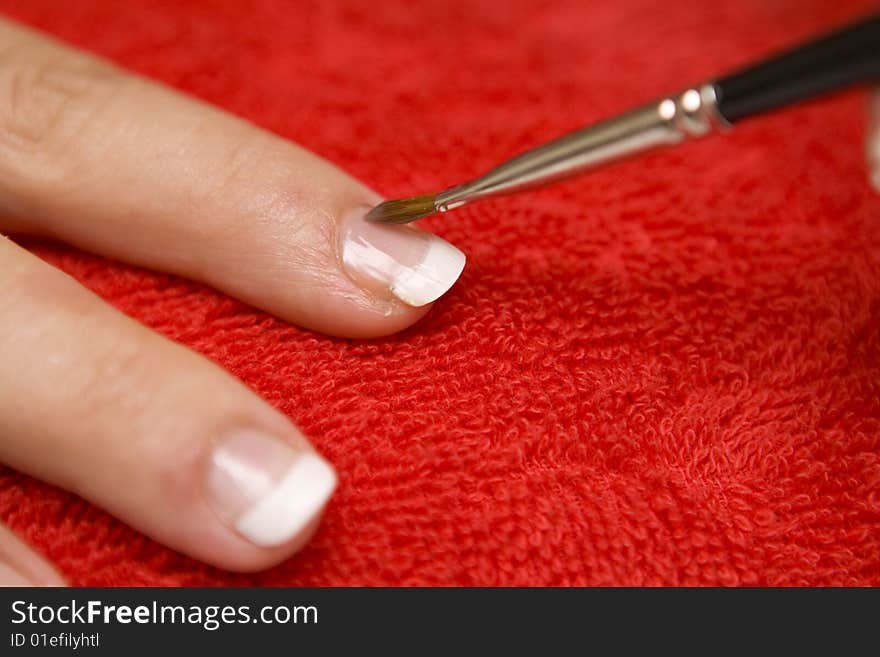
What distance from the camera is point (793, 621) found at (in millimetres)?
384

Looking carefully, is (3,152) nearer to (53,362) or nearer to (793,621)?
(53,362)

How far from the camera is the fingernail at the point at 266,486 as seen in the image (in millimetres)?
386

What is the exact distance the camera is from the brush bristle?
45cm

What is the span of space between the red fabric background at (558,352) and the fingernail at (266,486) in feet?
0.08

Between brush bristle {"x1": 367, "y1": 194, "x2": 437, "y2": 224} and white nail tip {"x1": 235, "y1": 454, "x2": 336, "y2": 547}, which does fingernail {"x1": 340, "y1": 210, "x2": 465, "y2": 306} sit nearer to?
brush bristle {"x1": 367, "y1": 194, "x2": 437, "y2": 224}

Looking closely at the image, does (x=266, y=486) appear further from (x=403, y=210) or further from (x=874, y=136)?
(x=874, y=136)

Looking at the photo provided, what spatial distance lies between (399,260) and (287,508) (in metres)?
0.15

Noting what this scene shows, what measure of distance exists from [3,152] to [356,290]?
245 mm

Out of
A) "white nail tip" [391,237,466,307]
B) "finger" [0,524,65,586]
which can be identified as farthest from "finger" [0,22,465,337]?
"finger" [0,524,65,586]

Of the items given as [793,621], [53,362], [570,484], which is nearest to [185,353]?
[53,362]

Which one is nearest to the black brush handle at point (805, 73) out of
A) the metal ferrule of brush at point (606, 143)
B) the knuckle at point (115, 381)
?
the metal ferrule of brush at point (606, 143)

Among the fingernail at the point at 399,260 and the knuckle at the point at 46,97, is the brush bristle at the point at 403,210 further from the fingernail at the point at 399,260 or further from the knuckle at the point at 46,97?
the knuckle at the point at 46,97

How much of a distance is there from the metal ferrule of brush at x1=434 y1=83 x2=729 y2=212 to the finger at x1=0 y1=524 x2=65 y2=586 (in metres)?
0.25

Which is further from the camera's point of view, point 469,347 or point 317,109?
point 317,109
